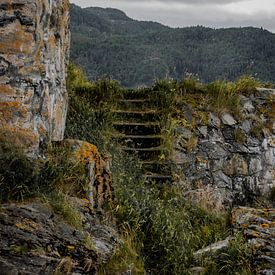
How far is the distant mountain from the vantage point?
4178 centimetres

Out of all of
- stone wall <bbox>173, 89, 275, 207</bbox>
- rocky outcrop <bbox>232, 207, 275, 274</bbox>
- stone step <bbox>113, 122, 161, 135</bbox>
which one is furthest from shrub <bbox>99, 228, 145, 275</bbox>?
stone step <bbox>113, 122, 161, 135</bbox>

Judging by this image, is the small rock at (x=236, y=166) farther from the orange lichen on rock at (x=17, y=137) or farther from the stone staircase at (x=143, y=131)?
the orange lichen on rock at (x=17, y=137)

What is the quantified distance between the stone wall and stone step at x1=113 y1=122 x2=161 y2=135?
1.34ft

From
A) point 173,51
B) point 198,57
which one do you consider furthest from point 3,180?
point 173,51

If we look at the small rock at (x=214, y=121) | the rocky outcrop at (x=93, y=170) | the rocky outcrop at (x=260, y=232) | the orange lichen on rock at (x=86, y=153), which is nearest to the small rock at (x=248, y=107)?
the small rock at (x=214, y=121)

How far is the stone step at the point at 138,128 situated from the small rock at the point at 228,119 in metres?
1.36

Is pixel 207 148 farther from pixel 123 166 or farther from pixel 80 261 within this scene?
→ pixel 80 261

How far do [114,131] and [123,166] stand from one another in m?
1.44

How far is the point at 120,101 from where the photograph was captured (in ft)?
32.7

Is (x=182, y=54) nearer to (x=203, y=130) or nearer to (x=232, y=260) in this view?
(x=203, y=130)

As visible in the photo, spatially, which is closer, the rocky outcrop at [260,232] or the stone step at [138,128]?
the rocky outcrop at [260,232]

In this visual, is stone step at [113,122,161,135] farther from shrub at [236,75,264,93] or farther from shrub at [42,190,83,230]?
shrub at [42,190,83,230]

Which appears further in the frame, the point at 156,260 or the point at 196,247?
the point at 196,247

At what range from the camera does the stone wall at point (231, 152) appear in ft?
30.6
